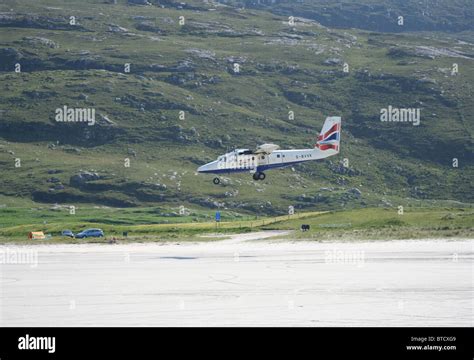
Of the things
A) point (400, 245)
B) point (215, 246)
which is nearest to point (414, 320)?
point (400, 245)

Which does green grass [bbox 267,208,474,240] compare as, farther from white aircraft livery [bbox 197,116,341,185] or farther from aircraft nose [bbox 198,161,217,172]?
aircraft nose [bbox 198,161,217,172]

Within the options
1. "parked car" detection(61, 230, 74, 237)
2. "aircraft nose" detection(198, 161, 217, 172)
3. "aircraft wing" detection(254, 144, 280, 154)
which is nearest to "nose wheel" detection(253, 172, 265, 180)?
"aircraft wing" detection(254, 144, 280, 154)

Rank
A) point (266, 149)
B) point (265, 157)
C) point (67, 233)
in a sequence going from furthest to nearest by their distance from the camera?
1. point (67, 233)
2. point (265, 157)
3. point (266, 149)

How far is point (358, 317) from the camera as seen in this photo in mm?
32125

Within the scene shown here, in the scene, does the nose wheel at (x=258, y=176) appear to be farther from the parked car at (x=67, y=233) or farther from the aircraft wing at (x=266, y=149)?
the parked car at (x=67, y=233)

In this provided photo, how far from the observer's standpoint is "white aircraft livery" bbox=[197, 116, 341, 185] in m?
90.9

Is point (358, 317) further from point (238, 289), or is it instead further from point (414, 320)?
point (238, 289)

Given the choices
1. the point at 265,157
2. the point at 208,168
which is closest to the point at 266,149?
the point at 265,157

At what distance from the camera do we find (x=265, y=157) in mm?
91062

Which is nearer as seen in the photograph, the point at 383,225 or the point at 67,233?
the point at 383,225

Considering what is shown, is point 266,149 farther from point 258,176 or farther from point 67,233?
point 67,233

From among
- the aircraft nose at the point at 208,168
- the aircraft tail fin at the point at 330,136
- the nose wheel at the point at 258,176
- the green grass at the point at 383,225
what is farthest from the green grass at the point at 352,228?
the aircraft tail fin at the point at 330,136

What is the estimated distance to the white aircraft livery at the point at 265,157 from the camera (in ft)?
298

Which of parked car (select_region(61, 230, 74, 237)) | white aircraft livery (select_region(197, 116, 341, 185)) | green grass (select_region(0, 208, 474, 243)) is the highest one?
white aircraft livery (select_region(197, 116, 341, 185))
